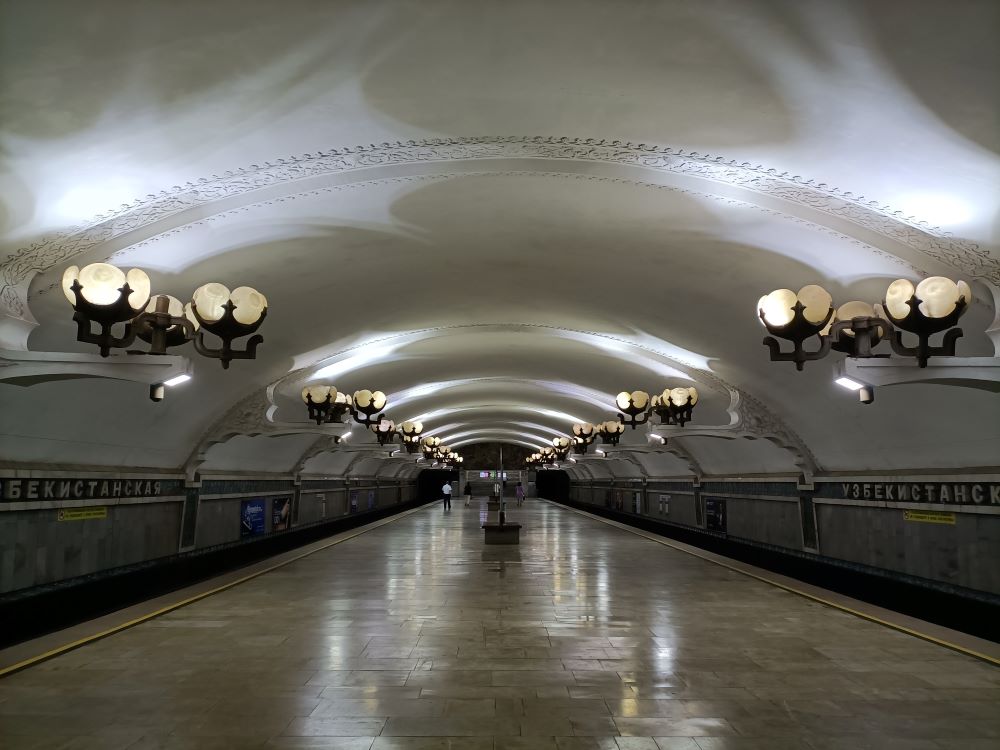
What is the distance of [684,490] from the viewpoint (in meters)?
21.3

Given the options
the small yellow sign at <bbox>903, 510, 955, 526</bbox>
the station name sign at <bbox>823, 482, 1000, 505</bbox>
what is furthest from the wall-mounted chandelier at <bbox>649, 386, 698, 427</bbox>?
the small yellow sign at <bbox>903, 510, 955, 526</bbox>

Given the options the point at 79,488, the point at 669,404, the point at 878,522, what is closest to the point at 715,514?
the point at 878,522

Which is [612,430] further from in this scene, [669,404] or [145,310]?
[145,310]

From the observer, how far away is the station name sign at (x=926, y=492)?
8.49 meters

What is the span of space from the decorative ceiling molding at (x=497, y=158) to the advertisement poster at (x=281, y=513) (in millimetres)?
13207

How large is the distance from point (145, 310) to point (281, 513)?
47.7 ft

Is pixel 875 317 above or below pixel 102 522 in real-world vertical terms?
above

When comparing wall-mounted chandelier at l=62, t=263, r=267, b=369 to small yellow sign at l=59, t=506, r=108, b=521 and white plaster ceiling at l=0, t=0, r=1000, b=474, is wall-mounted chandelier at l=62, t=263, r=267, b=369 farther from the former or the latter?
small yellow sign at l=59, t=506, r=108, b=521

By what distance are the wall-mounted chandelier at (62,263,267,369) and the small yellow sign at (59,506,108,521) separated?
5319mm

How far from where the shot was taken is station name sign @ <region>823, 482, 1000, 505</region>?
849cm

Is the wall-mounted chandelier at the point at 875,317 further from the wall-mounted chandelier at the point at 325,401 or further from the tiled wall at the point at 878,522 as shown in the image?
the wall-mounted chandelier at the point at 325,401

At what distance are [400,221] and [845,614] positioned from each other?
6.07 metres

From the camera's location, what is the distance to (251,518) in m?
16.4

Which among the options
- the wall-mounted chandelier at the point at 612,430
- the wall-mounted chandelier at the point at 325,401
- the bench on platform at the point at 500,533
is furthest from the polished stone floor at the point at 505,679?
the bench on platform at the point at 500,533
